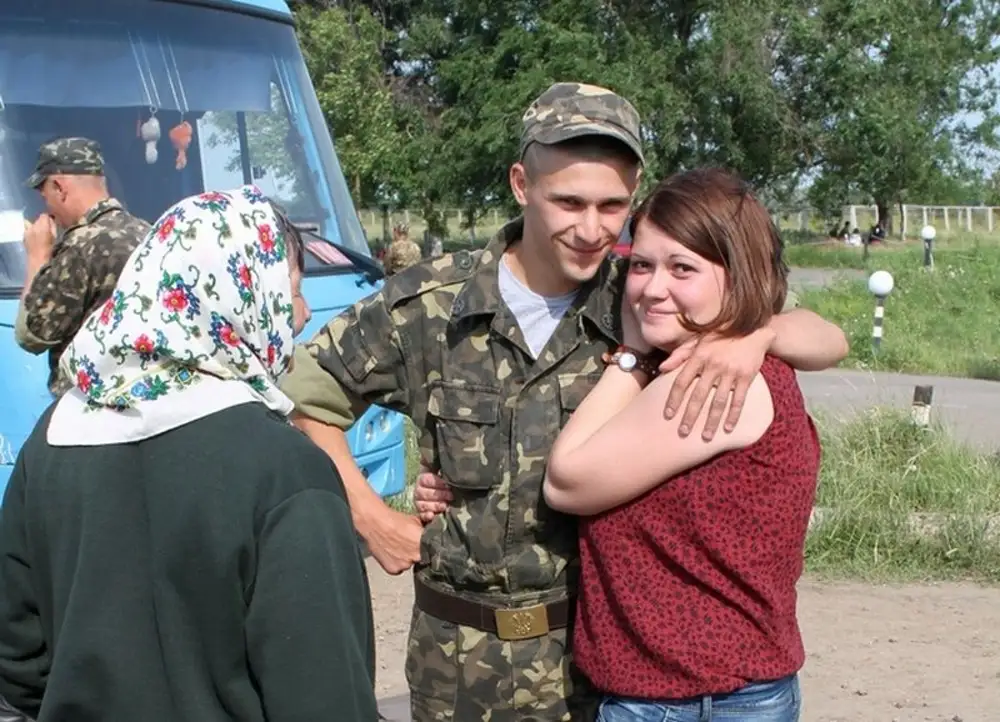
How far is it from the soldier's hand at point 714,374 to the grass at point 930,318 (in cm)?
1307

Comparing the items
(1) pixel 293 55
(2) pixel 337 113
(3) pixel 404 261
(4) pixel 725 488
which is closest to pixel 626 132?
(4) pixel 725 488

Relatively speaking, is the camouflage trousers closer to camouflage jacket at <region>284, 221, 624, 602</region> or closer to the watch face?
camouflage jacket at <region>284, 221, 624, 602</region>

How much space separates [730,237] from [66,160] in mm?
3766

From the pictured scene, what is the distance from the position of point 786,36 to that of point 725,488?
96.3 feet

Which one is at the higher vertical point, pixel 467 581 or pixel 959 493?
pixel 467 581

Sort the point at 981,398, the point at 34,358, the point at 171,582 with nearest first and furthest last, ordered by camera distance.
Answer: the point at 171,582, the point at 34,358, the point at 981,398

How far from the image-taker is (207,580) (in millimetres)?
1848

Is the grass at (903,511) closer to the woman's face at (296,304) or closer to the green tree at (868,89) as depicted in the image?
the woman's face at (296,304)

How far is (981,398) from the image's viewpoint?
1278 cm

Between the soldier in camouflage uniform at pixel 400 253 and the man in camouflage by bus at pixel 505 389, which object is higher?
the soldier in camouflage uniform at pixel 400 253

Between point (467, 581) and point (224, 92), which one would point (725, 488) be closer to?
point (467, 581)

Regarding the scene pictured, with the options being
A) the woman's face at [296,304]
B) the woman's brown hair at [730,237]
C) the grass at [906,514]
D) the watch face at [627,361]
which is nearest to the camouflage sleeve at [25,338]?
the woman's face at [296,304]

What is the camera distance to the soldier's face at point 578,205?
2648 mm

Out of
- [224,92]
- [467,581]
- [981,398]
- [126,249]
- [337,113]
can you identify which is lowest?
[981,398]
